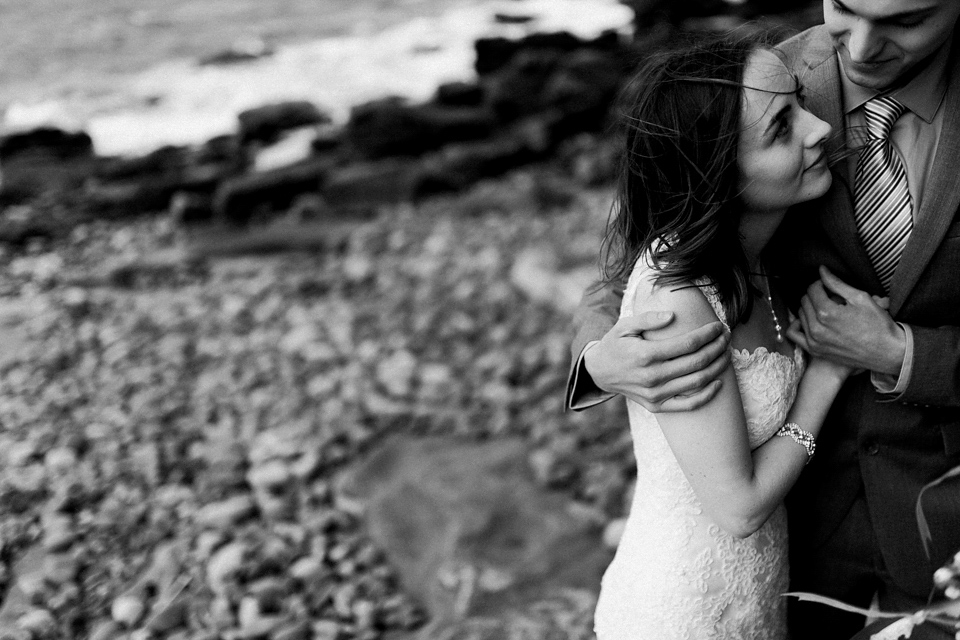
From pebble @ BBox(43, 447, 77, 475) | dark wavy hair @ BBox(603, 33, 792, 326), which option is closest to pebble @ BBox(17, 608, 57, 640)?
pebble @ BBox(43, 447, 77, 475)

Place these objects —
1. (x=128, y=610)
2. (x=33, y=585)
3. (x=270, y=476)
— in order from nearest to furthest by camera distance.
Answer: (x=128, y=610) → (x=33, y=585) → (x=270, y=476)

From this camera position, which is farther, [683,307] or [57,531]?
[57,531]

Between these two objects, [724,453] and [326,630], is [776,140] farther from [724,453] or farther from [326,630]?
[326,630]

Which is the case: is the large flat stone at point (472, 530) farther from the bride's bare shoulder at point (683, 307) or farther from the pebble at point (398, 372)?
the bride's bare shoulder at point (683, 307)

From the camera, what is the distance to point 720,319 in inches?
68.7

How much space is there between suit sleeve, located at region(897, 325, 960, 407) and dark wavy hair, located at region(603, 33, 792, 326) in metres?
0.31

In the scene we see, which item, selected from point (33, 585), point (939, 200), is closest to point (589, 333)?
point (939, 200)

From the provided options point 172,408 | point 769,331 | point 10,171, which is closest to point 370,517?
point 172,408

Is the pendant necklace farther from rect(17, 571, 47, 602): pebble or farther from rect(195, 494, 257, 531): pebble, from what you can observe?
rect(17, 571, 47, 602): pebble

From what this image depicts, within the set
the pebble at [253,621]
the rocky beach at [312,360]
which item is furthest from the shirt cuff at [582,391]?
the pebble at [253,621]

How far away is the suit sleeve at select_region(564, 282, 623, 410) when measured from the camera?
2008mm

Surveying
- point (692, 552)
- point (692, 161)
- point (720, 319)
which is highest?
point (692, 161)

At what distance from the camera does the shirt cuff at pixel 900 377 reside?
1.75 metres

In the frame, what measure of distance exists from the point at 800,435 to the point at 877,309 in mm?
273
